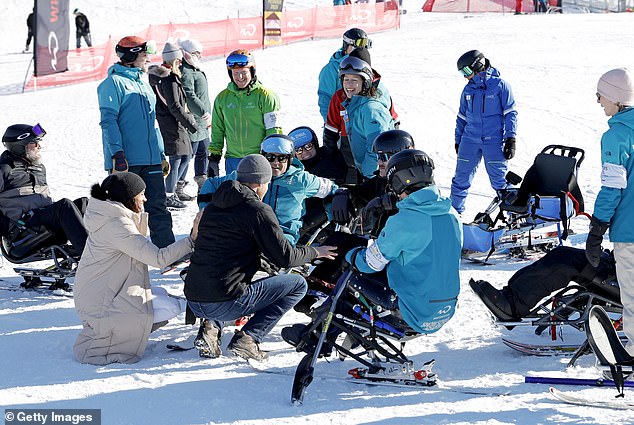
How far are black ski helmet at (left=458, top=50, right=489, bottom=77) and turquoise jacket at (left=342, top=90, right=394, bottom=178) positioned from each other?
64.0 inches

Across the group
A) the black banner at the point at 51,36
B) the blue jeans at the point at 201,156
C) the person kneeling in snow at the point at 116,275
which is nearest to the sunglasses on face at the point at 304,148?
the person kneeling in snow at the point at 116,275

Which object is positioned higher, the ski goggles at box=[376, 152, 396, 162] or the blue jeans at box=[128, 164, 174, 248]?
the ski goggles at box=[376, 152, 396, 162]

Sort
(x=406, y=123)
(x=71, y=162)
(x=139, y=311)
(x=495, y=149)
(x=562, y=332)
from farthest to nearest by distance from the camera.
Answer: (x=406, y=123) < (x=71, y=162) < (x=495, y=149) < (x=562, y=332) < (x=139, y=311)

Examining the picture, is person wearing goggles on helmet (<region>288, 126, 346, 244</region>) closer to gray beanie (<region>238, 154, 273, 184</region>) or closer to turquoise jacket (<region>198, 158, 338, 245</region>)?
turquoise jacket (<region>198, 158, 338, 245</region>)

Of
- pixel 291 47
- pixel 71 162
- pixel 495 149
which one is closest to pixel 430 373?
pixel 495 149

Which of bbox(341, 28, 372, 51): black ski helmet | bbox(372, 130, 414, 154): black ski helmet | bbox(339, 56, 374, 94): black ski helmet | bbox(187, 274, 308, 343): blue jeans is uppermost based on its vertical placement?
bbox(341, 28, 372, 51): black ski helmet

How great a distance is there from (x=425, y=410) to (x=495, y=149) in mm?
4676

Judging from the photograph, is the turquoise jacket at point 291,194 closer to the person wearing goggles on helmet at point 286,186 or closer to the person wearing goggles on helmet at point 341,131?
the person wearing goggles on helmet at point 286,186

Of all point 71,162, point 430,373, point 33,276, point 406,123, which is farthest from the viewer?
point 406,123

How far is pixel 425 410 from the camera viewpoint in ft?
15.6

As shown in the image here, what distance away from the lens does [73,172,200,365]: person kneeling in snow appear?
547 centimetres

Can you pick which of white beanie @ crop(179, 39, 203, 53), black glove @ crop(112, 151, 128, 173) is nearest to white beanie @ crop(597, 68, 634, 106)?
black glove @ crop(112, 151, 128, 173)

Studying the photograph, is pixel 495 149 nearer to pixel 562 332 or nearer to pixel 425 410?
pixel 562 332

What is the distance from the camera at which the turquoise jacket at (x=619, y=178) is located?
4.96 meters
